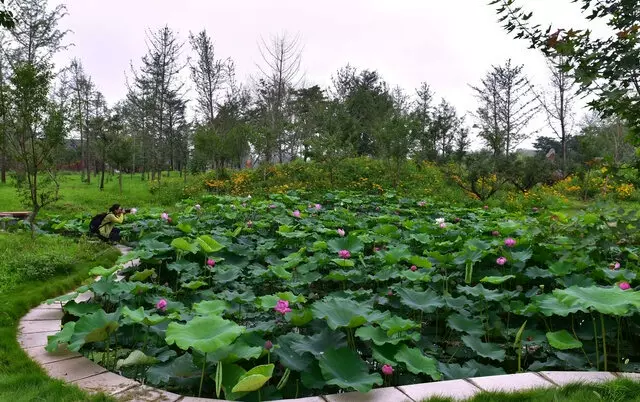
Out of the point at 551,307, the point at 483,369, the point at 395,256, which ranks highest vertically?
the point at 395,256

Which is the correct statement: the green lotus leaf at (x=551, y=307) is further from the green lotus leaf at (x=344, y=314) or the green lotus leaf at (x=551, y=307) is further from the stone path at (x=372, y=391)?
the green lotus leaf at (x=344, y=314)

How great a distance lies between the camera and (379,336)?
8.18ft

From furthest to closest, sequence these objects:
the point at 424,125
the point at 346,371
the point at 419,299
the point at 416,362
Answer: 1. the point at 424,125
2. the point at 419,299
3. the point at 416,362
4. the point at 346,371

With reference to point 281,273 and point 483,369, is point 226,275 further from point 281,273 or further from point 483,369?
point 483,369

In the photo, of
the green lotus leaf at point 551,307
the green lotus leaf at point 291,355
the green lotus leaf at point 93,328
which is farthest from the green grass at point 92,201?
the green lotus leaf at point 551,307

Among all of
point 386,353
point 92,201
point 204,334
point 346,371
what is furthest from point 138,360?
point 92,201

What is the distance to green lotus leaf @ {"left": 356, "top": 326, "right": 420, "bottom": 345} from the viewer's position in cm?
244

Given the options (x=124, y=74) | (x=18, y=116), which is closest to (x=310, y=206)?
(x=18, y=116)

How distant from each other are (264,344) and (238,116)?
23.5m

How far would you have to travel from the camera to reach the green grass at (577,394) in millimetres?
2027

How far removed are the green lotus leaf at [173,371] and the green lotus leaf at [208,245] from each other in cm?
156

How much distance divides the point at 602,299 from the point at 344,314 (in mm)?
1417

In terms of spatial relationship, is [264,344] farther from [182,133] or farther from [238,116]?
[182,133]

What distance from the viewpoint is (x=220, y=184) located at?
48.7 ft
